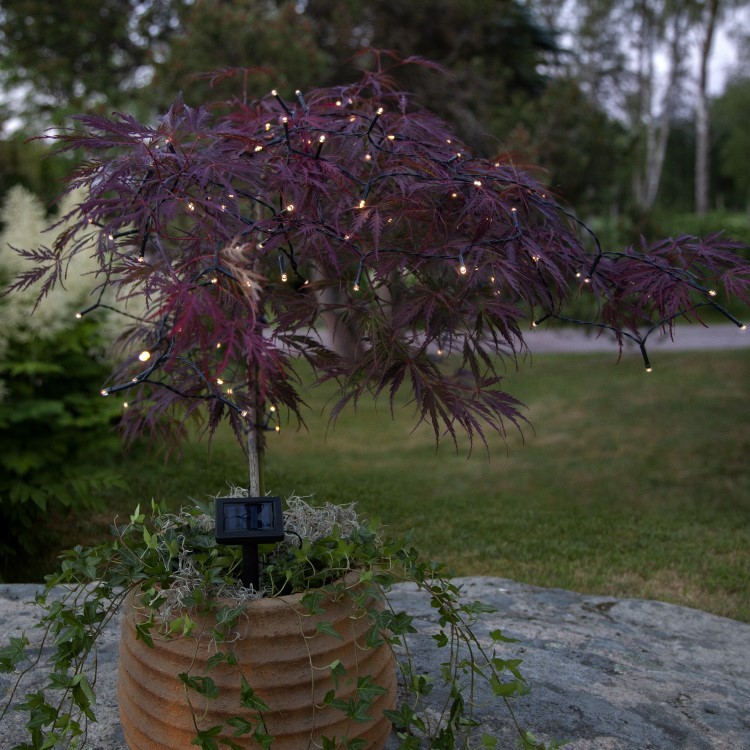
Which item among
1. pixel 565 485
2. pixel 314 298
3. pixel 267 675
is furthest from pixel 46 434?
pixel 565 485

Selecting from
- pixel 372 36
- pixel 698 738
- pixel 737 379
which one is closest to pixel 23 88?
pixel 372 36

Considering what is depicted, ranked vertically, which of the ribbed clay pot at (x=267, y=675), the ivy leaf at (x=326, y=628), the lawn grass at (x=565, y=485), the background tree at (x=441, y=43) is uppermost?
the background tree at (x=441, y=43)

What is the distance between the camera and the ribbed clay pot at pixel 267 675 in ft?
5.89

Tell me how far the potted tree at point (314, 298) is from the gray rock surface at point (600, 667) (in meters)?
0.32

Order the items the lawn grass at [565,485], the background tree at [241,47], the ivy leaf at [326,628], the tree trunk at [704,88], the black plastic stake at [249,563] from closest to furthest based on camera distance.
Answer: the ivy leaf at [326,628] < the black plastic stake at [249,563] < the lawn grass at [565,485] < the background tree at [241,47] < the tree trunk at [704,88]

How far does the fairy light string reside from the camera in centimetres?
185

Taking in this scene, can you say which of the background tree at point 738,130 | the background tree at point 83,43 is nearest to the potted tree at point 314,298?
the background tree at point 83,43

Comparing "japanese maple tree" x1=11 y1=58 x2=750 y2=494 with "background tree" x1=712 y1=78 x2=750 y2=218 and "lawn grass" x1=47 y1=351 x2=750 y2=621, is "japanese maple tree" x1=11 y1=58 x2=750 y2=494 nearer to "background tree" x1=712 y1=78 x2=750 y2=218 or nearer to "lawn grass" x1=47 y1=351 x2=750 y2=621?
"lawn grass" x1=47 y1=351 x2=750 y2=621

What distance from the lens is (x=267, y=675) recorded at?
1.80 meters

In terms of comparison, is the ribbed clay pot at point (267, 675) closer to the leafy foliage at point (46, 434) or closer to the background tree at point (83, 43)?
the leafy foliage at point (46, 434)

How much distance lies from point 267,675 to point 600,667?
1446mm

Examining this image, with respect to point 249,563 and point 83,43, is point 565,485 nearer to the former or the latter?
point 249,563

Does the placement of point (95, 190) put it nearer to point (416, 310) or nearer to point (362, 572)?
point (416, 310)

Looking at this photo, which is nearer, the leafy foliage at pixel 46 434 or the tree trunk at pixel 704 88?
the leafy foliage at pixel 46 434
